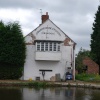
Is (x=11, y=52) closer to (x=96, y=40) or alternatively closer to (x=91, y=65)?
(x=91, y=65)

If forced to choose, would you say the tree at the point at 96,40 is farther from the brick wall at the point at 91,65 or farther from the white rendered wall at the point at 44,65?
the white rendered wall at the point at 44,65

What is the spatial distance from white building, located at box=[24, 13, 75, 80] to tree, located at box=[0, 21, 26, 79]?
57.5 inches

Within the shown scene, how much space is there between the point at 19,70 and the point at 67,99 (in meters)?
18.9

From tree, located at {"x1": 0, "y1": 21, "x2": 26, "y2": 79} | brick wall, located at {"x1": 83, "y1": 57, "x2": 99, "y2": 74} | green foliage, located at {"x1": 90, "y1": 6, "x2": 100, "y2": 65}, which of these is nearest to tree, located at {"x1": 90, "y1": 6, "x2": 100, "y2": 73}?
green foliage, located at {"x1": 90, "y1": 6, "x2": 100, "y2": 65}

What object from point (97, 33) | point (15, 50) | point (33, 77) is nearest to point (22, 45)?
point (15, 50)

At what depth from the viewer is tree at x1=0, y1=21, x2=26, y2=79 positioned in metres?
40.3

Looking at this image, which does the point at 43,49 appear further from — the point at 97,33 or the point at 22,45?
the point at 97,33

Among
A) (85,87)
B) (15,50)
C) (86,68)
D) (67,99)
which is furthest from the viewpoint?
Result: (86,68)

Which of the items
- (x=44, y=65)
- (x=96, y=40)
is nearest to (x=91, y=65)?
(x=96, y=40)

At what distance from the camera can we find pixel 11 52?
40219mm

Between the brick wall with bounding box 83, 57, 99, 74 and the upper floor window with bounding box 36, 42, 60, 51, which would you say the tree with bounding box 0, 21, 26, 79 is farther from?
the brick wall with bounding box 83, 57, 99, 74

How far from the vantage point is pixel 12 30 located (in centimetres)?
4112

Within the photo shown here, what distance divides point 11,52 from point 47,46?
16.7 ft

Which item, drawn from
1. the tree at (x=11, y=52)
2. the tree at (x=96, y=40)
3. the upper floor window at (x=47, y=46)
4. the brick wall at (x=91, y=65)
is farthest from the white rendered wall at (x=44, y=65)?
the tree at (x=96, y=40)
